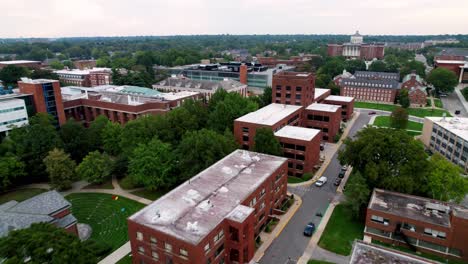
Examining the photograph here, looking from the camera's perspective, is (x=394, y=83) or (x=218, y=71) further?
(x=218, y=71)

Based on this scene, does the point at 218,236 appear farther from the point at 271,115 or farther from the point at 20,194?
the point at 20,194

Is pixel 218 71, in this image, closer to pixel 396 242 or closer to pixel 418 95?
pixel 418 95

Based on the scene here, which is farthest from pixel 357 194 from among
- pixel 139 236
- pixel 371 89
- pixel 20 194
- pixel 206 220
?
pixel 371 89

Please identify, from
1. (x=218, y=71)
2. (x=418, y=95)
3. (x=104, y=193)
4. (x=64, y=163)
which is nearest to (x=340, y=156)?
(x=104, y=193)

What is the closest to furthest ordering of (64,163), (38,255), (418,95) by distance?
(38,255) → (64,163) → (418,95)

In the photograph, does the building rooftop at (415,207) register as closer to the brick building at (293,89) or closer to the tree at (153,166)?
the tree at (153,166)

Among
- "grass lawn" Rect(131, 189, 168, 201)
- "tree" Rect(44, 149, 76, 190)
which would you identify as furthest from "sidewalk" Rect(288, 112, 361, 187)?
"tree" Rect(44, 149, 76, 190)

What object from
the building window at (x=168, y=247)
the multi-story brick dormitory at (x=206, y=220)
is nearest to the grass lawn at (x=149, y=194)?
the multi-story brick dormitory at (x=206, y=220)

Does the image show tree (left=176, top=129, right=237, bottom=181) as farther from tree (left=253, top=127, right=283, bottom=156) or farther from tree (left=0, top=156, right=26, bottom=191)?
tree (left=0, top=156, right=26, bottom=191)
